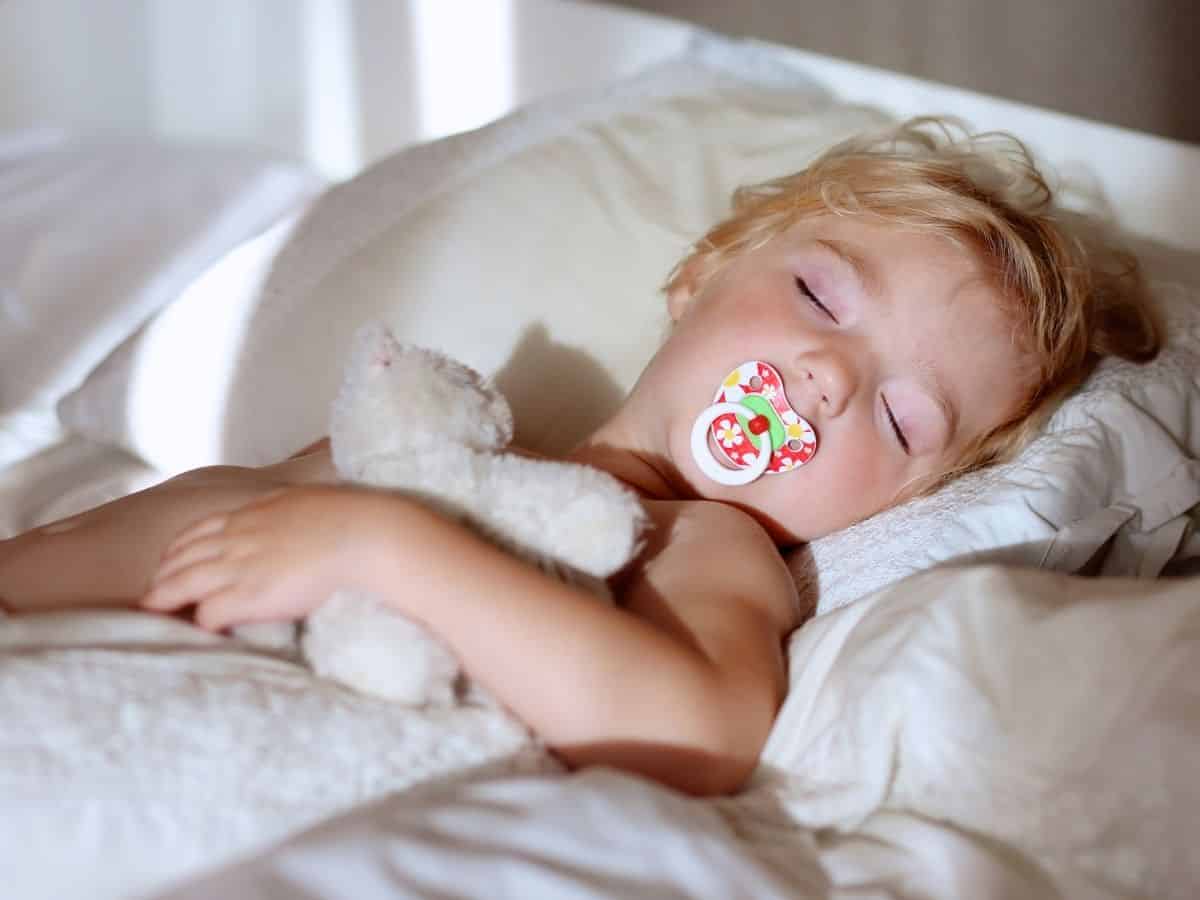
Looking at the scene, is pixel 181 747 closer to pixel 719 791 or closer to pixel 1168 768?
pixel 719 791

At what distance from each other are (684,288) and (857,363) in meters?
0.25

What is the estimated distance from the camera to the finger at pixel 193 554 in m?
0.92

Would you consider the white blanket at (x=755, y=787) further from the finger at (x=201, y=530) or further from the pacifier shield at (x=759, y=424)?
the pacifier shield at (x=759, y=424)

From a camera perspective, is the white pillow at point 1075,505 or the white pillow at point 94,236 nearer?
the white pillow at point 1075,505

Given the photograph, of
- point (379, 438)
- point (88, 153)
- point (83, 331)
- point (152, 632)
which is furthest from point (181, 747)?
point (88, 153)

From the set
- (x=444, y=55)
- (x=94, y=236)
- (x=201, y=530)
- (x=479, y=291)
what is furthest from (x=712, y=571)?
(x=444, y=55)

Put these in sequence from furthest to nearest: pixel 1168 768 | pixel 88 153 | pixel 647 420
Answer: pixel 88 153 < pixel 647 420 < pixel 1168 768

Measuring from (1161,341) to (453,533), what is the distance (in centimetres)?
75

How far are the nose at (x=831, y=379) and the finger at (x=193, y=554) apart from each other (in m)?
0.47

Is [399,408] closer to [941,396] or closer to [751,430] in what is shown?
[751,430]

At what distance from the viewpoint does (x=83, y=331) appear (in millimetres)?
A: 1696

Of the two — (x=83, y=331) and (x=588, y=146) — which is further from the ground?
(x=588, y=146)

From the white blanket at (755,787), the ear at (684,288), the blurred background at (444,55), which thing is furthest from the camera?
the blurred background at (444,55)

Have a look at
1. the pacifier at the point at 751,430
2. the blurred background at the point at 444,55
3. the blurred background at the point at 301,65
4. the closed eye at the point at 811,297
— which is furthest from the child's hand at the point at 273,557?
the blurred background at the point at 301,65
